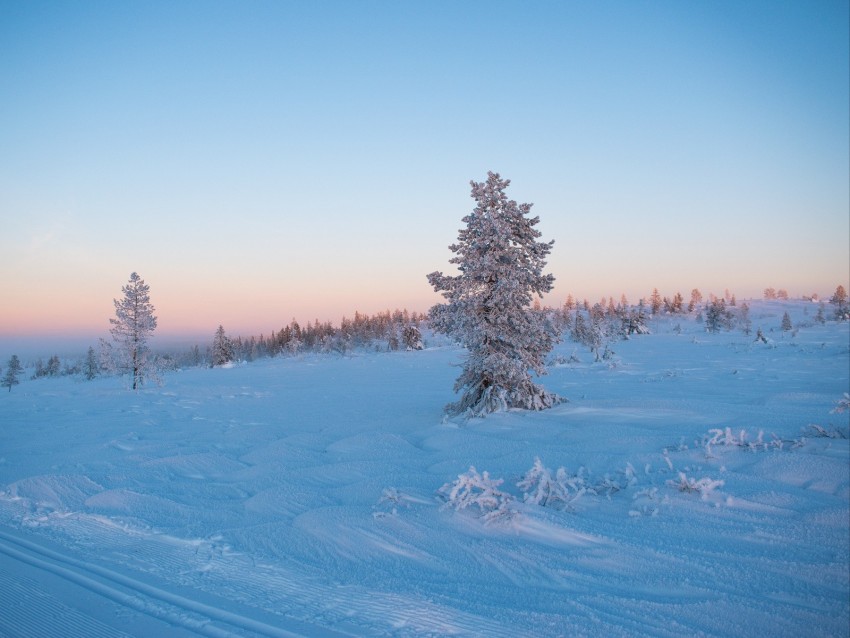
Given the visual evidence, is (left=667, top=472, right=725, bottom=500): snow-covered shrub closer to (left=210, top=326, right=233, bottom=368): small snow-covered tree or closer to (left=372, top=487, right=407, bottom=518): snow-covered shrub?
(left=372, top=487, right=407, bottom=518): snow-covered shrub

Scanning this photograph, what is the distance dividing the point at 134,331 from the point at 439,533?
29.2 meters

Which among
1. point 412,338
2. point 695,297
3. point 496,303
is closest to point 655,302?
point 695,297

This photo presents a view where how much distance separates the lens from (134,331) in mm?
28016

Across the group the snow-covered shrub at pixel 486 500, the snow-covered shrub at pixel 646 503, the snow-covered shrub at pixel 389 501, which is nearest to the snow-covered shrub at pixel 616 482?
the snow-covered shrub at pixel 646 503

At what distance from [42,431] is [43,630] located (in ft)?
40.6

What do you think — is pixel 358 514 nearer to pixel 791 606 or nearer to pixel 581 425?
pixel 791 606

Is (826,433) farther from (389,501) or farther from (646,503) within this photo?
(389,501)

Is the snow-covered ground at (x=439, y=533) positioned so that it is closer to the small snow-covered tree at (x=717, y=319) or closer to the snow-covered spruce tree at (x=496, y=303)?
the snow-covered spruce tree at (x=496, y=303)

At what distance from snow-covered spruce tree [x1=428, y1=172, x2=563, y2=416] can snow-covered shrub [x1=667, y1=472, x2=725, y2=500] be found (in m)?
6.61

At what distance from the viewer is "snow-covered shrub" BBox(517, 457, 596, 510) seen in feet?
19.2

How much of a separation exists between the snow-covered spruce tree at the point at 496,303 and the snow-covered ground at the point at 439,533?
189 cm

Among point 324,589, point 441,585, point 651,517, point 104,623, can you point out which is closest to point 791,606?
point 651,517

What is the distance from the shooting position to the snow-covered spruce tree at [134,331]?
2758cm

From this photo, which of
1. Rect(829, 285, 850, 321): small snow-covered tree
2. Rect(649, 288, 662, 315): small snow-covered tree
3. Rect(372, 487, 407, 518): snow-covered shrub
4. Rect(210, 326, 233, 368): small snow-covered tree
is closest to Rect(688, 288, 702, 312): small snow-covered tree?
Rect(649, 288, 662, 315): small snow-covered tree
